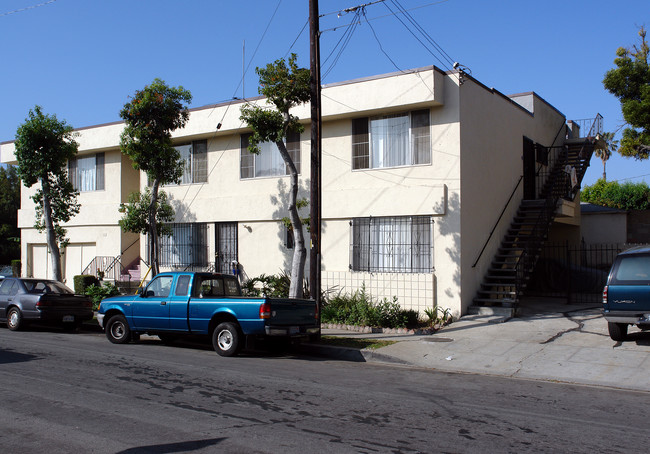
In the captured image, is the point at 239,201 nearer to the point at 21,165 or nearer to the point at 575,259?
the point at 21,165

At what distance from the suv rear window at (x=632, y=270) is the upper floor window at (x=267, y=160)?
32.7 feet

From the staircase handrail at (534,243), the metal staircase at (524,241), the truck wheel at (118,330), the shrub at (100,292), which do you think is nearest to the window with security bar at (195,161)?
the shrub at (100,292)

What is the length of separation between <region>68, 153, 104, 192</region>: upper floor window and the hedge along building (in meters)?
1.78

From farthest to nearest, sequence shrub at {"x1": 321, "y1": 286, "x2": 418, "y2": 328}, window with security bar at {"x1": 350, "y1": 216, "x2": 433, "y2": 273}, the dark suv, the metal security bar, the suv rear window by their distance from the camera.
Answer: the metal security bar → window with security bar at {"x1": 350, "y1": 216, "x2": 433, "y2": 273} → shrub at {"x1": 321, "y1": 286, "x2": 418, "y2": 328} → the suv rear window → the dark suv

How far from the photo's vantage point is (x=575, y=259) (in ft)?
69.7

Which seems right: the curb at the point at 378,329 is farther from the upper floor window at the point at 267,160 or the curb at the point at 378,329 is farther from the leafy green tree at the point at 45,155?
the leafy green tree at the point at 45,155

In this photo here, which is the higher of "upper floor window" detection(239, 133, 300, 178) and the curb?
"upper floor window" detection(239, 133, 300, 178)

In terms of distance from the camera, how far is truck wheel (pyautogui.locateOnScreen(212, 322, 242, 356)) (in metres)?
11.6

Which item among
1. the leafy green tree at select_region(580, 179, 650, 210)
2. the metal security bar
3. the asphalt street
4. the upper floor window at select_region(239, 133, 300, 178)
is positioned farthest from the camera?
the leafy green tree at select_region(580, 179, 650, 210)

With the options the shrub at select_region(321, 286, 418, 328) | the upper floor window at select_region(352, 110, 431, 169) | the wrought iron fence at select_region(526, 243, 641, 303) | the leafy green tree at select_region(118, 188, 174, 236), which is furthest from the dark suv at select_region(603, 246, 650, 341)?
the leafy green tree at select_region(118, 188, 174, 236)

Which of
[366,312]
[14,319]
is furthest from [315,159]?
[14,319]

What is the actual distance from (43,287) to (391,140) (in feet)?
34.9

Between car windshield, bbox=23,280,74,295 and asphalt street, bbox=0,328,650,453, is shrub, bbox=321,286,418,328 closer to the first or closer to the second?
asphalt street, bbox=0,328,650,453

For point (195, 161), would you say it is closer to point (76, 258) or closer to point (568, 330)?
point (76, 258)
